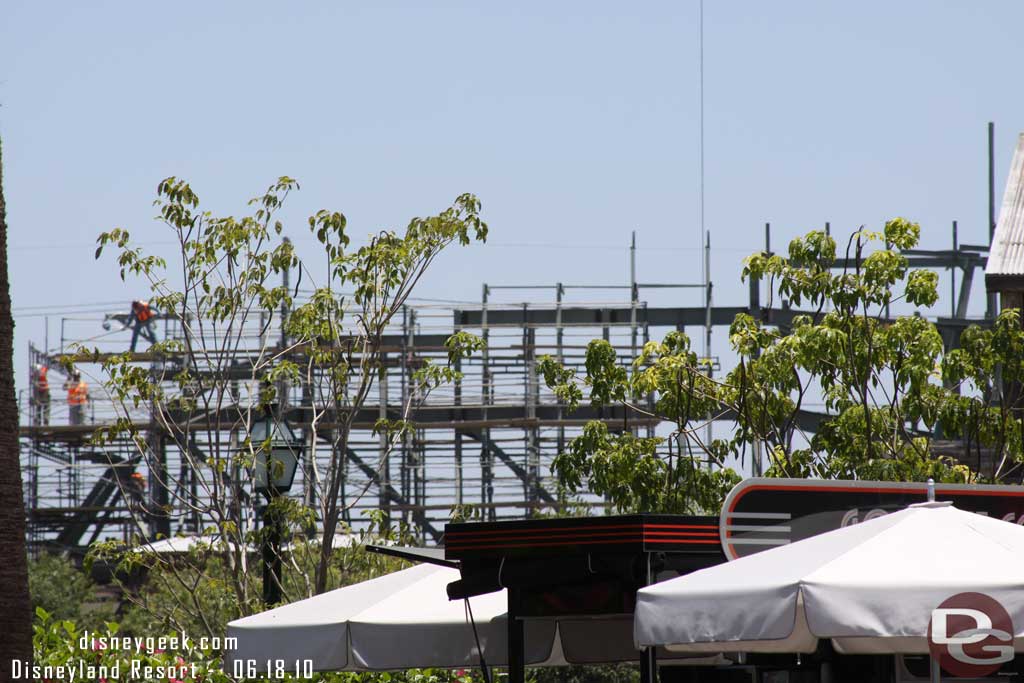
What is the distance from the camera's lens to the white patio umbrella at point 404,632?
380 inches

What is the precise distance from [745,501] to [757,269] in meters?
5.86

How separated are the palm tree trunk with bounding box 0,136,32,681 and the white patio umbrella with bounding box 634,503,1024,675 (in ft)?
9.31

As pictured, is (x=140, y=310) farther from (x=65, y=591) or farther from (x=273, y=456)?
(x=273, y=456)

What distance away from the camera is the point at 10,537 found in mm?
6777

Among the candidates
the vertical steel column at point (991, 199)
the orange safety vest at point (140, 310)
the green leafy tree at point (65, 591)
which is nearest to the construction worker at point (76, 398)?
the orange safety vest at point (140, 310)

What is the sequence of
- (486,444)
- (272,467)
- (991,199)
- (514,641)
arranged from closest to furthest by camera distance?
(514,641), (272,467), (991,199), (486,444)

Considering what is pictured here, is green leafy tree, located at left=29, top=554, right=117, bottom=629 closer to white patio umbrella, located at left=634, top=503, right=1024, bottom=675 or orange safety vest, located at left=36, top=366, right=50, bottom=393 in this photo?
orange safety vest, located at left=36, top=366, right=50, bottom=393

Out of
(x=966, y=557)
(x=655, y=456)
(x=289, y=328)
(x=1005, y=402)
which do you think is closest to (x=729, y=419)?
(x=655, y=456)

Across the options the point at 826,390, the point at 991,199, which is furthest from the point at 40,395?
the point at 826,390

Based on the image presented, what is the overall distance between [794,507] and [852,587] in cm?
223

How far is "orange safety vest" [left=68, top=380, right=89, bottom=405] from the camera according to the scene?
3891 cm

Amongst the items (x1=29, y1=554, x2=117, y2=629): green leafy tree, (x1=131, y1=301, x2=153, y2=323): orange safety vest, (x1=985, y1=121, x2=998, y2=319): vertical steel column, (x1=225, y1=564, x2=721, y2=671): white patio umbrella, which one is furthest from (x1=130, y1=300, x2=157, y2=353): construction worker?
(x1=225, y1=564, x2=721, y2=671): white patio umbrella

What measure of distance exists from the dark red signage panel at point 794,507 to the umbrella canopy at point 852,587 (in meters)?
0.89

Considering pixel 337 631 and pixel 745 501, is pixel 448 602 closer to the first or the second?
pixel 337 631
